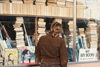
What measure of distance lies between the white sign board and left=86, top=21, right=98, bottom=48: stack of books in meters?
0.13

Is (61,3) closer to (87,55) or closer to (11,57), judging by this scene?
(87,55)

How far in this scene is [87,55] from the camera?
574 cm

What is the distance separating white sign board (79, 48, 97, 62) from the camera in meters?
5.69

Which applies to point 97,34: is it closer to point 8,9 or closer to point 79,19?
point 79,19

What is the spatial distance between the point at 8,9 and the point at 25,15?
42cm

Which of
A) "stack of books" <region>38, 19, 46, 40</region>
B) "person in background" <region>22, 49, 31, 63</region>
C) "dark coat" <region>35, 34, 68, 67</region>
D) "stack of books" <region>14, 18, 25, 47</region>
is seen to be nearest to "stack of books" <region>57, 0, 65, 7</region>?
"stack of books" <region>38, 19, 46, 40</region>

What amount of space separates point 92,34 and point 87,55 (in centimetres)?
58

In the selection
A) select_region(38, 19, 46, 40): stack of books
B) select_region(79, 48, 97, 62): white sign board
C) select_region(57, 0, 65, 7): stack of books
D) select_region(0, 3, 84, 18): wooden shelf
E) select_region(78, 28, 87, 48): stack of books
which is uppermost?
select_region(57, 0, 65, 7): stack of books

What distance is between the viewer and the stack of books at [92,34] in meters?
5.83

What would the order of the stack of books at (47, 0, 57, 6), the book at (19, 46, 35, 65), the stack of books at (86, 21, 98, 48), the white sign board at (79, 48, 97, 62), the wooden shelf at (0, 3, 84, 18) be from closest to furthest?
1. the wooden shelf at (0, 3, 84, 18)
2. the book at (19, 46, 35, 65)
3. the stack of books at (47, 0, 57, 6)
4. the white sign board at (79, 48, 97, 62)
5. the stack of books at (86, 21, 98, 48)

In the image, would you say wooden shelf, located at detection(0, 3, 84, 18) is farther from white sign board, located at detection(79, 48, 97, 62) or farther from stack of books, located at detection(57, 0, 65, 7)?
white sign board, located at detection(79, 48, 97, 62)

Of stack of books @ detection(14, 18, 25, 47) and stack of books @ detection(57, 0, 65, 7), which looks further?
stack of books @ detection(57, 0, 65, 7)

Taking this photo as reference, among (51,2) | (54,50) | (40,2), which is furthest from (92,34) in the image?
(54,50)

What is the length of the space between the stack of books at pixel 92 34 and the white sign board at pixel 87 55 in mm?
133
